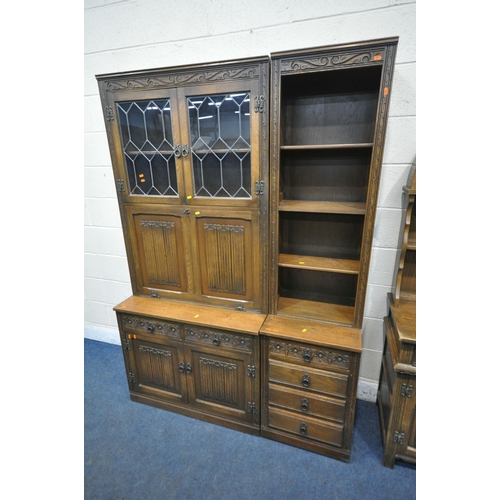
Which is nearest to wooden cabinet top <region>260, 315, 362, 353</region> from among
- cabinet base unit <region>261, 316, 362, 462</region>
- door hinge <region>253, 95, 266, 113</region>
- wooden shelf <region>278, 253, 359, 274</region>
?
cabinet base unit <region>261, 316, 362, 462</region>

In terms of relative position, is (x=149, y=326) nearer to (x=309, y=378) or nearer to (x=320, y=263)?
(x=309, y=378)

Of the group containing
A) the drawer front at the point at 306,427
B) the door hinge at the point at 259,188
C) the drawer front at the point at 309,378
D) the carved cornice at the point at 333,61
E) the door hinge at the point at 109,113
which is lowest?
the drawer front at the point at 306,427

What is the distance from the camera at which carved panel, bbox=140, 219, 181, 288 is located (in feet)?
5.63

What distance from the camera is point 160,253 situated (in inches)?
69.9

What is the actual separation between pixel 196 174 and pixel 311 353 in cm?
124

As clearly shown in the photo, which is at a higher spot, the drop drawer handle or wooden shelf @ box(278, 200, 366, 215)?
wooden shelf @ box(278, 200, 366, 215)

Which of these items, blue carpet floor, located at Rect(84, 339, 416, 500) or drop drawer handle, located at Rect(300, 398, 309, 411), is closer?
blue carpet floor, located at Rect(84, 339, 416, 500)

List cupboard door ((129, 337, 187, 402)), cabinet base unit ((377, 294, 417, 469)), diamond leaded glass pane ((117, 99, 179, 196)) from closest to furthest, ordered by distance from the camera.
→ 1. cabinet base unit ((377, 294, 417, 469))
2. diamond leaded glass pane ((117, 99, 179, 196))
3. cupboard door ((129, 337, 187, 402))

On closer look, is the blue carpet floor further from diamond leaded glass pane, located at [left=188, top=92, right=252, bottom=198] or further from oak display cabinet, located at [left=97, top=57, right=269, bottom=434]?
diamond leaded glass pane, located at [left=188, top=92, right=252, bottom=198]

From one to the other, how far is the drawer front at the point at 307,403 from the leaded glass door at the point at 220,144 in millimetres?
1169

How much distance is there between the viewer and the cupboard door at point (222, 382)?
1.65 meters

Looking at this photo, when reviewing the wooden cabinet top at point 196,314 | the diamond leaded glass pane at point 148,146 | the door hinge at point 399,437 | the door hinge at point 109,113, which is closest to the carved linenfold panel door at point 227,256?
the wooden cabinet top at point 196,314

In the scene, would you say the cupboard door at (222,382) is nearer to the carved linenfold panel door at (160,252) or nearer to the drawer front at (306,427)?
the drawer front at (306,427)
